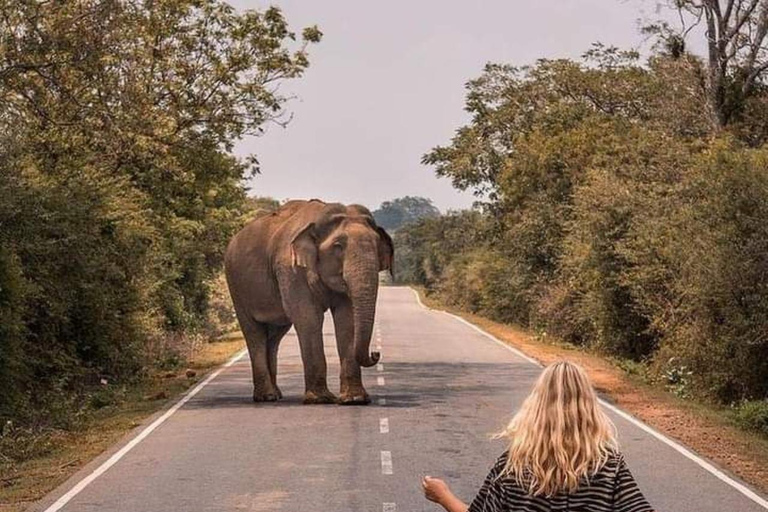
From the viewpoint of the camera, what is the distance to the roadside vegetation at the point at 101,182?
21.2 meters

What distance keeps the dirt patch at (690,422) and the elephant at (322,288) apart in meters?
3.61

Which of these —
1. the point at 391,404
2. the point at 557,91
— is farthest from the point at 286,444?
the point at 557,91

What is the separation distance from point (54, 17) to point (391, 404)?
8671 millimetres

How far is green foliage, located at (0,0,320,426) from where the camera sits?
21812 mm

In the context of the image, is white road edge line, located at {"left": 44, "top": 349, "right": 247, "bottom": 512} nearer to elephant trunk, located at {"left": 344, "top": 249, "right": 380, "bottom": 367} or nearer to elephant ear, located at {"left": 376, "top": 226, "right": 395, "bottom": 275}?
elephant trunk, located at {"left": 344, "top": 249, "right": 380, "bottom": 367}

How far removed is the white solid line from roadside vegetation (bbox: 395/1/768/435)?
6.46 m

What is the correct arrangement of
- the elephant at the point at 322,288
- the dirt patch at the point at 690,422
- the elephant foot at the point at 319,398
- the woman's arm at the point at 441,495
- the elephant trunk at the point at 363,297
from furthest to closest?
the elephant foot at the point at 319,398, the elephant at the point at 322,288, the elephant trunk at the point at 363,297, the dirt patch at the point at 690,422, the woman's arm at the point at 441,495

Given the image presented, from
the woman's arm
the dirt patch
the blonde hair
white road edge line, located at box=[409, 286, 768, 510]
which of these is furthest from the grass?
the blonde hair

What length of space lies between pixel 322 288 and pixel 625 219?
612 inches

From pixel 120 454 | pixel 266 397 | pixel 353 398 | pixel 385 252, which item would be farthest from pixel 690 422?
pixel 120 454

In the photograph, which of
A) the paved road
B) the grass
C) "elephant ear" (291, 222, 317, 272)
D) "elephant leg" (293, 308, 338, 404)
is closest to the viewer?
the paved road

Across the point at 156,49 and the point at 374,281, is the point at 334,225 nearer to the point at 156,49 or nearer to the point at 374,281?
the point at 374,281

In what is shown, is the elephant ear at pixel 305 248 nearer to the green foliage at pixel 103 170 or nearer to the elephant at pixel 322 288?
the elephant at pixel 322 288

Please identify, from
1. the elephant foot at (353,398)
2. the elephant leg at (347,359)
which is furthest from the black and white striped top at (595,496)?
the elephant foot at (353,398)
